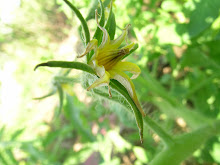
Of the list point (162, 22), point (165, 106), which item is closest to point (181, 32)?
point (162, 22)

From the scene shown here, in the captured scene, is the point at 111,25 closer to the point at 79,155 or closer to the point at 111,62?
the point at 111,62

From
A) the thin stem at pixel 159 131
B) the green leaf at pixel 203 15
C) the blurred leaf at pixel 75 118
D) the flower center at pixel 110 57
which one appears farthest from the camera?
the blurred leaf at pixel 75 118

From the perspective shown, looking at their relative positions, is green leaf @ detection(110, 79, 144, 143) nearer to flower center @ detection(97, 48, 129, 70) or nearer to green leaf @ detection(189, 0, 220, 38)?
flower center @ detection(97, 48, 129, 70)

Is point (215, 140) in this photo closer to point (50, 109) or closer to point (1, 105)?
point (50, 109)

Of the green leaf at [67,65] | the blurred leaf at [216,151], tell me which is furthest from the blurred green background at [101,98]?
the green leaf at [67,65]

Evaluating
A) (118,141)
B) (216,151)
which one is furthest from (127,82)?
(216,151)

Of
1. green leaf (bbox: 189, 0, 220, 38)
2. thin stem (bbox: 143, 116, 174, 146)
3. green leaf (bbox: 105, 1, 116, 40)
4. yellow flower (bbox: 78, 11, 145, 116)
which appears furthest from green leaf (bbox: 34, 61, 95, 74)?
green leaf (bbox: 189, 0, 220, 38)

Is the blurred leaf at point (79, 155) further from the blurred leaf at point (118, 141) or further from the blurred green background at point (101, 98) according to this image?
the blurred leaf at point (118, 141)
